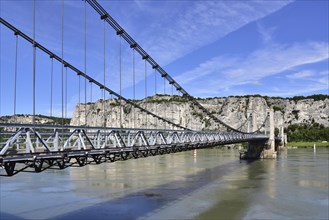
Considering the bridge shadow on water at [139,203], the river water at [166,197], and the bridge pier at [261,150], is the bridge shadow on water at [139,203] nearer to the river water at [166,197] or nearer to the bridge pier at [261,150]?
the river water at [166,197]

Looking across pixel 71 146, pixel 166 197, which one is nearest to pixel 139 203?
pixel 166 197

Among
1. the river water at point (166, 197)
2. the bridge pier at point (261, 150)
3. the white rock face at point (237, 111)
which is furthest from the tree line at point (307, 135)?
the river water at point (166, 197)

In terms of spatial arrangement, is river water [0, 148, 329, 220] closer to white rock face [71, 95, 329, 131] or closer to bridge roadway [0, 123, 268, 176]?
bridge roadway [0, 123, 268, 176]

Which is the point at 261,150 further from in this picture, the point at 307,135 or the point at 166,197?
the point at 307,135

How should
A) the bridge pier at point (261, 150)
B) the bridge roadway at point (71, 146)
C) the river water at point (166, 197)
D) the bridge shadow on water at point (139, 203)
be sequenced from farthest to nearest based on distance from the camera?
1. the bridge pier at point (261, 150)
2. the river water at point (166, 197)
3. the bridge shadow on water at point (139, 203)
4. the bridge roadway at point (71, 146)

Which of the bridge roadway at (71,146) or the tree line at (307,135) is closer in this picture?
the bridge roadway at (71,146)

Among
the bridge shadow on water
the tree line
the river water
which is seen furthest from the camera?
the tree line

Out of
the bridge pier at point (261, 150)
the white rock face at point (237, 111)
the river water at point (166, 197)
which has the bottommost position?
the river water at point (166, 197)

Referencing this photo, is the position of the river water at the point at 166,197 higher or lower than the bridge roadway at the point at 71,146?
lower

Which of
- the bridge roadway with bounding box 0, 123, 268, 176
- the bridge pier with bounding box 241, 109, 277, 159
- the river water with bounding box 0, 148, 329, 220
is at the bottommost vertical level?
the river water with bounding box 0, 148, 329, 220

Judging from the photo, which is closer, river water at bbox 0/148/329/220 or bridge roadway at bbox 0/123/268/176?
bridge roadway at bbox 0/123/268/176

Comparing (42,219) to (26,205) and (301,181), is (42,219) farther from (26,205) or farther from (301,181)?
(301,181)

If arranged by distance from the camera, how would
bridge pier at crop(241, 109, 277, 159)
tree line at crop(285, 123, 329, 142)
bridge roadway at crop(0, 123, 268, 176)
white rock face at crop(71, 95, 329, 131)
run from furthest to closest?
1. white rock face at crop(71, 95, 329, 131)
2. tree line at crop(285, 123, 329, 142)
3. bridge pier at crop(241, 109, 277, 159)
4. bridge roadway at crop(0, 123, 268, 176)

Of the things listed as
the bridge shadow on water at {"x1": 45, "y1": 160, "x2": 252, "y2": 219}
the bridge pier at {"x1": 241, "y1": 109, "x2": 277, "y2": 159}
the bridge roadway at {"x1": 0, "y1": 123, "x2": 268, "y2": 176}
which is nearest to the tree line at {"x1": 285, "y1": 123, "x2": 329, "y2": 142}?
the bridge pier at {"x1": 241, "y1": 109, "x2": 277, "y2": 159}
